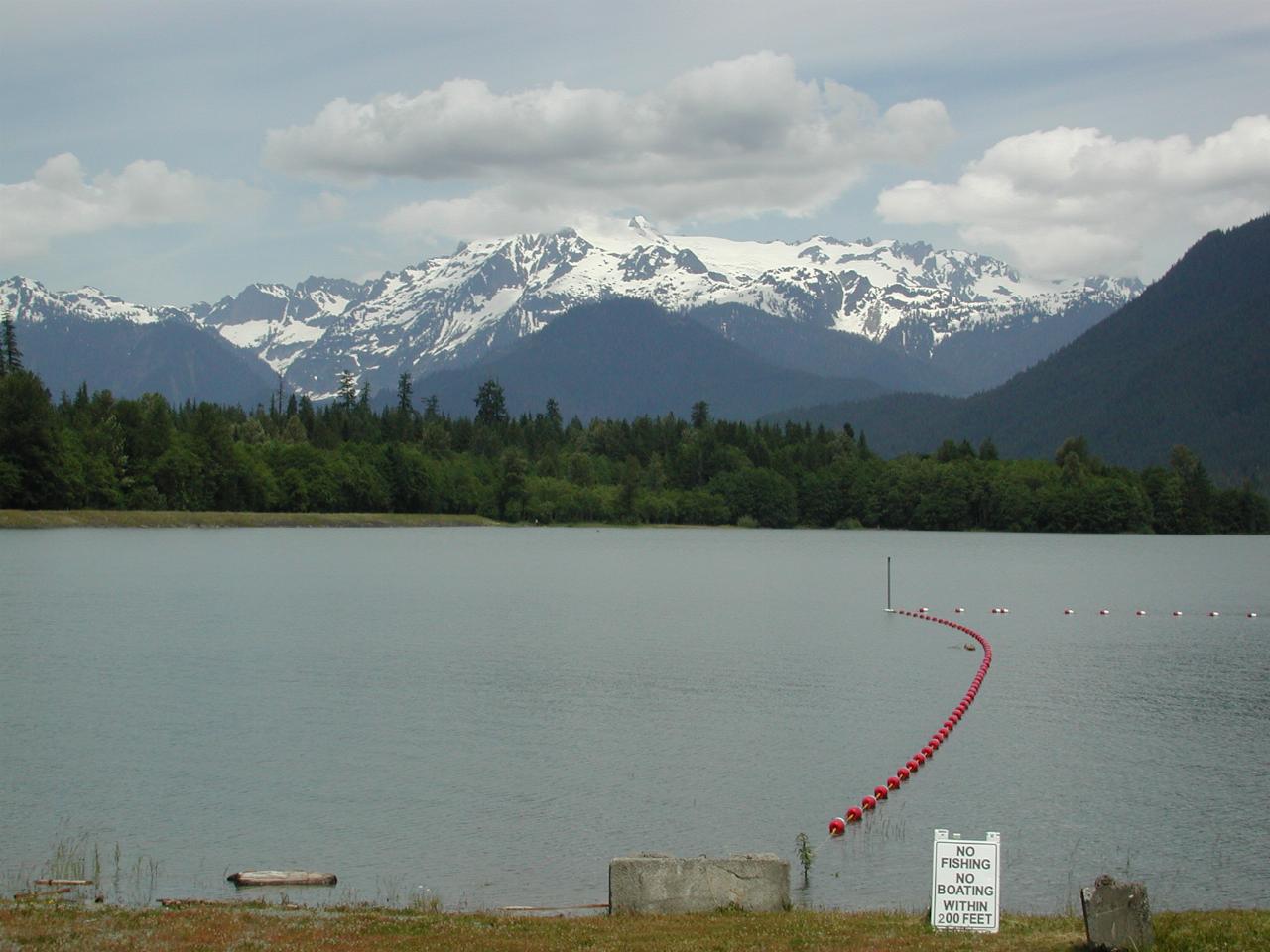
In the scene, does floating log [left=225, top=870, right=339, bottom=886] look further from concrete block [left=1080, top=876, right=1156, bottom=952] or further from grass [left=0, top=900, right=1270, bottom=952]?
concrete block [left=1080, top=876, right=1156, bottom=952]

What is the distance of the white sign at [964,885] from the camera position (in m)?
18.0

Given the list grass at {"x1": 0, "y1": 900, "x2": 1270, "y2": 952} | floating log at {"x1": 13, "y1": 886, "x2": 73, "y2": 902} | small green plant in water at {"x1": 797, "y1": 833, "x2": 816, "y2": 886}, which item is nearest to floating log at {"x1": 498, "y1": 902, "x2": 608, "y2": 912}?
grass at {"x1": 0, "y1": 900, "x2": 1270, "y2": 952}

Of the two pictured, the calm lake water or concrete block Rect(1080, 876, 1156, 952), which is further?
the calm lake water

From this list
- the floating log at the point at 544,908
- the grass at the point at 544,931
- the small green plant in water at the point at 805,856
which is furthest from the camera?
the small green plant in water at the point at 805,856

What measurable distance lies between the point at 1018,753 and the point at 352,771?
17.5 meters

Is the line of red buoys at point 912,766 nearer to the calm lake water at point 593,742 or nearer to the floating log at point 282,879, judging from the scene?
the calm lake water at point 593,742

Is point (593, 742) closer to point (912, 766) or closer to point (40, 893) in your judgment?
point (912, 766)

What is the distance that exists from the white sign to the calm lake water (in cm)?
566

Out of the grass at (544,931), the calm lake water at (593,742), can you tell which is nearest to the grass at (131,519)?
the calm lake water at (593,742)

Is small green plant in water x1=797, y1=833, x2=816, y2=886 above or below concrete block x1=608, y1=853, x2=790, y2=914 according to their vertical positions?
below

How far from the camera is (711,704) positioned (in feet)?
146

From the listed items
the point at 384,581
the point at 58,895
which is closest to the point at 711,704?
the point at 58,895

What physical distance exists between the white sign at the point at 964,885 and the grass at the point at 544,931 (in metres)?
0.23

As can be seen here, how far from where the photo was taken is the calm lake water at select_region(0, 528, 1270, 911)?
26188 millimetres
